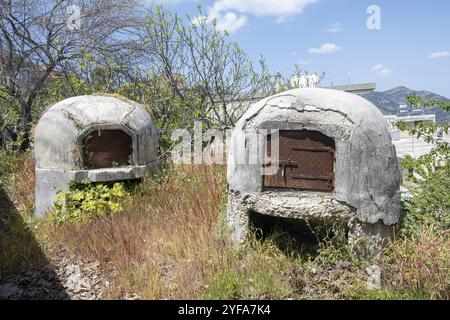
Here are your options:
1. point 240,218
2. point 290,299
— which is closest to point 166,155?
point 240,218

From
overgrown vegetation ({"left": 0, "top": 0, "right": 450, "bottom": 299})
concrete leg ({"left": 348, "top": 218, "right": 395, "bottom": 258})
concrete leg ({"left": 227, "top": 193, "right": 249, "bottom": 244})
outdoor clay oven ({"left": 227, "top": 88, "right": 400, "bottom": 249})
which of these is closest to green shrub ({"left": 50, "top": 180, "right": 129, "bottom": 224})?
overgrown vegetation ({"left": 0, "top": 0, "right": 450, "bottom": 299})

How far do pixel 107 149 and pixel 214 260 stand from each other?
2.98 meters

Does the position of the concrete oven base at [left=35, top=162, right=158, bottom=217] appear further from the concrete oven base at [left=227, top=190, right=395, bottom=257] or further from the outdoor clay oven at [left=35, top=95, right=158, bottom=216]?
the concrete oven base at [left=227, top=190, right=395, bottom=257]

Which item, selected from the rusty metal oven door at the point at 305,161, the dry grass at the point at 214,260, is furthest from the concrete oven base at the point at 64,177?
the rusty metal oven door at the point at 305,161

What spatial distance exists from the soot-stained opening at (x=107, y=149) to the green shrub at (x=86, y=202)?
350mm

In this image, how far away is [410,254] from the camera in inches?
134

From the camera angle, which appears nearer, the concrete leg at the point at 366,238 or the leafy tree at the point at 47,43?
the concrete leg at the point at 366,238

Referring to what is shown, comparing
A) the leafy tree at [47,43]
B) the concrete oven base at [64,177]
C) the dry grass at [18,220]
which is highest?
the leafy tree at [47,43]

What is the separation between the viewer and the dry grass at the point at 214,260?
320 centimetres

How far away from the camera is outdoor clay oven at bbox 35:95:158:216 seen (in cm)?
542

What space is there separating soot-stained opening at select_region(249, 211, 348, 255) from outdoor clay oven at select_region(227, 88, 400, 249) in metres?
0.28

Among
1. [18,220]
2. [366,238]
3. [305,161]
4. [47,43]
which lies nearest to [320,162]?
[305,161]

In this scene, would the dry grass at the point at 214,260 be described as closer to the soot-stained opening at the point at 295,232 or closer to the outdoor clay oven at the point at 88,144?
the soot-stained opening at the point at 295,232

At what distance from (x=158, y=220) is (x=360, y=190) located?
2.66 m
